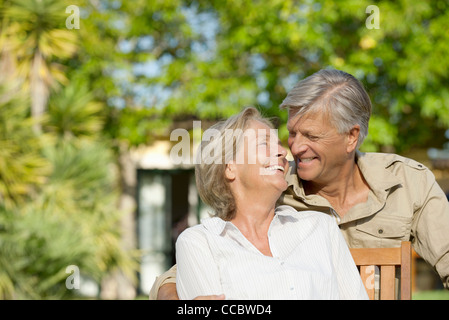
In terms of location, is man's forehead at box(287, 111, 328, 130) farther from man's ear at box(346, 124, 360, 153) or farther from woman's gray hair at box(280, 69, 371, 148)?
man's ear at box(346, 124, 360, 153)

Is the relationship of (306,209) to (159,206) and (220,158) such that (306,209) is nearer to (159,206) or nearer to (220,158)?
(220,158)

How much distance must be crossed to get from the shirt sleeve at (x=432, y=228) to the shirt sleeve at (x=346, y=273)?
44 cm

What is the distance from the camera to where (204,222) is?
8.04ft

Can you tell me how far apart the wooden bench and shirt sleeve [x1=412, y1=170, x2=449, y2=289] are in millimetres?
232

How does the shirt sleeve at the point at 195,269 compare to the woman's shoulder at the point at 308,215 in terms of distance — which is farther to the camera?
the woman's shoulder at the point at 308,215

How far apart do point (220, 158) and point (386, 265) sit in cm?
77

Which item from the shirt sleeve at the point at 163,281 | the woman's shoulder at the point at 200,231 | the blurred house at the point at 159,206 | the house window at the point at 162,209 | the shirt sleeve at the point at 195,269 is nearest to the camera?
the shirt sleeve at the point at 195,269

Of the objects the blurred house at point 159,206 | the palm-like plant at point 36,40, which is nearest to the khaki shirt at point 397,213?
the palm-like plant at point 36,40

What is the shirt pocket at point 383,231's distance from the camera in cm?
277

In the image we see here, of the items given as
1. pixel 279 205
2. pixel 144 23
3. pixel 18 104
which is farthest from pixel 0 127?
pixel 279 205

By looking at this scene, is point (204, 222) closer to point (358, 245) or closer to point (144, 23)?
point (358, 245)

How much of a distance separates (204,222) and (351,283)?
59cm

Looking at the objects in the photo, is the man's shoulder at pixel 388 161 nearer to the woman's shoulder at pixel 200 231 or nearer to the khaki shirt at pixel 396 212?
the khaki shirt at pixel 396 212

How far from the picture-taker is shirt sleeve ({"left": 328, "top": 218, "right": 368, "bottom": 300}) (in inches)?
94.4
